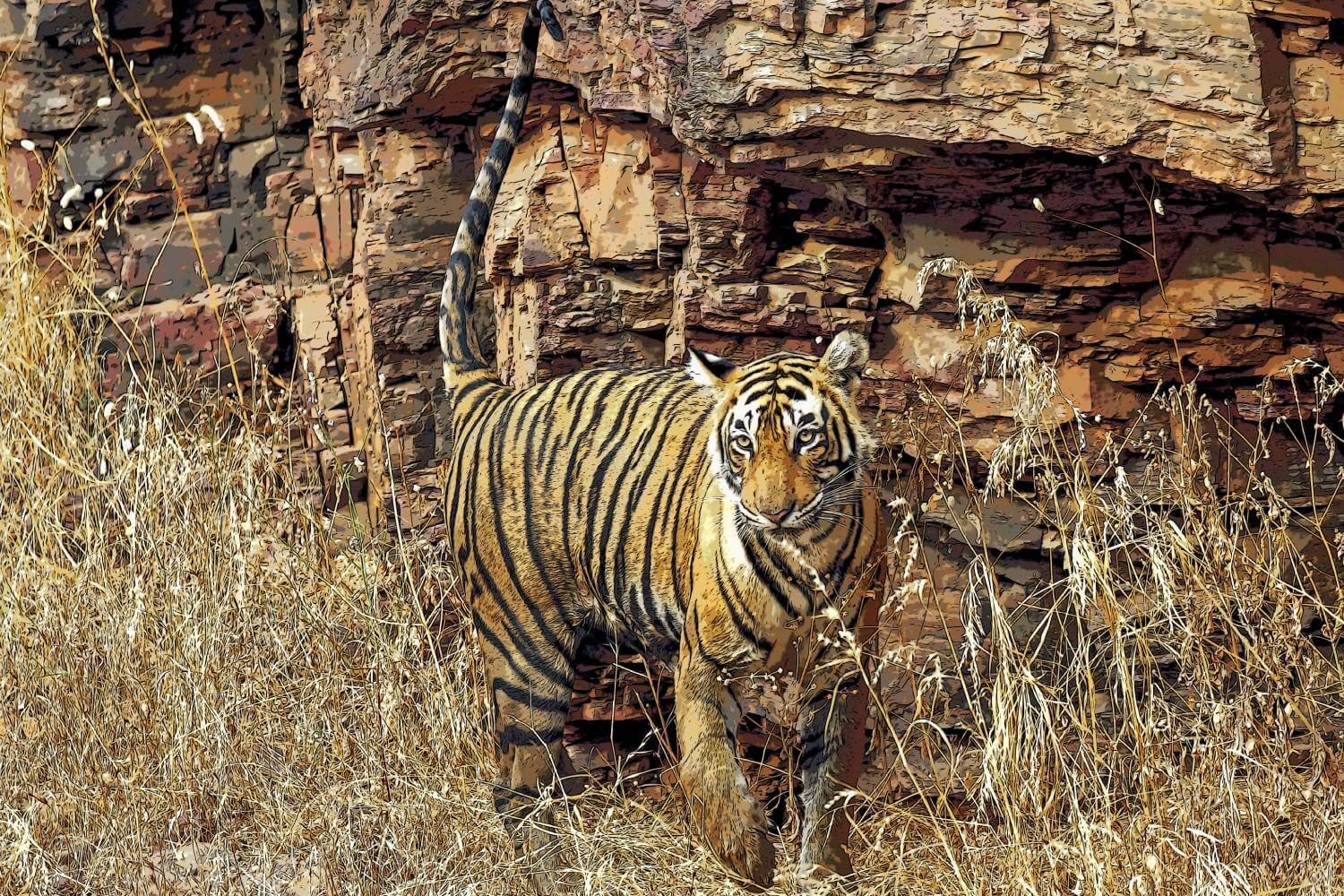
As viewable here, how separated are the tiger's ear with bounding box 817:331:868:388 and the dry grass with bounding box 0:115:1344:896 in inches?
9.2

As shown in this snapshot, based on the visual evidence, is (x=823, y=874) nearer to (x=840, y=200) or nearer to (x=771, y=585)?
(x=771, y=585)

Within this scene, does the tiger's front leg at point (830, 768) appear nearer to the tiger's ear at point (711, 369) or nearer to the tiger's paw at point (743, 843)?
the tiger's paw at point (743, 843)

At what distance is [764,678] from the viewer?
4.65 metres

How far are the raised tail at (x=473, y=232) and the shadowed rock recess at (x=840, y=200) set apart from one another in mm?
316

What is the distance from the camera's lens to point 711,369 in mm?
4070

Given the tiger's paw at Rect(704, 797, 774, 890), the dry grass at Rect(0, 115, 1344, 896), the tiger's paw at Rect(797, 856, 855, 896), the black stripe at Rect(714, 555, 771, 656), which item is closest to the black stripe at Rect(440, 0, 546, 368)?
the dry grass at Rect(0, 115, 1344, 896)

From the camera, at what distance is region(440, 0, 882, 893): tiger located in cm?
396

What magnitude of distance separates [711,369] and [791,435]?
0.30m

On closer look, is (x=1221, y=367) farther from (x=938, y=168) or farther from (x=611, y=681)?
(x=611, y=681)

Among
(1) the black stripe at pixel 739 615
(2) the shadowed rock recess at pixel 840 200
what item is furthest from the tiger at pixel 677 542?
(2) the shadowed rock recess at pixel 840 200

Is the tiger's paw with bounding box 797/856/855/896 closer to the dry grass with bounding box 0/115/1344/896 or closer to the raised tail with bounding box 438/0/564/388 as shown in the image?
the dry grass with bounding box 0/115/1344/896

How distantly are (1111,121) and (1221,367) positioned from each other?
850 millimetres

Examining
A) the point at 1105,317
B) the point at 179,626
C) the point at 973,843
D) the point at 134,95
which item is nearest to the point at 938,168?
the point at 1105,317

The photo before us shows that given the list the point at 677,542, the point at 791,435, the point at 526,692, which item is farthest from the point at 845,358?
the point at 526,692
